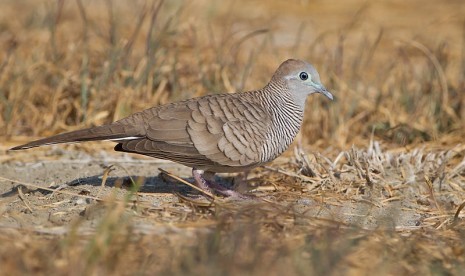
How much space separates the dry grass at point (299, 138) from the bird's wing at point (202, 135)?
421 millimetres

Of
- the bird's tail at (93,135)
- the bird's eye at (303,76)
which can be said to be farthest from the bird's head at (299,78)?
the bird's tail at (93,135)

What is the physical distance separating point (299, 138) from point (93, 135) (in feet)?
7.17

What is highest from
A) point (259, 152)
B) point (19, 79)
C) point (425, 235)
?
point (19, 79)

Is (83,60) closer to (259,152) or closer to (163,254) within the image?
(259,152)

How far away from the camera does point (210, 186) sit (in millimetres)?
5332

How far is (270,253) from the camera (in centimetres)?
359

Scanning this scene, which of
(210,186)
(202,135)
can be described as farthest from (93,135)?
(210,186)

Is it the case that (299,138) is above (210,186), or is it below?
above

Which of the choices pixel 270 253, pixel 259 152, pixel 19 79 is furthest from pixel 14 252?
pixel 19 79

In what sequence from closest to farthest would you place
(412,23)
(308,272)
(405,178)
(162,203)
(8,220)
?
(308,272) → (8,220) → (162,203) → (405,178) → (412,23)

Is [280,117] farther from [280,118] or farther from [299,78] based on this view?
[299,78]

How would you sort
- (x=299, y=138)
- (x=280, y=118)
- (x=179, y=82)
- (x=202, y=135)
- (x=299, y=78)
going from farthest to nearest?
(x=179, y=82) < (x=299, y=138) < (x=299, y=78) < (x=280, y=118) < (x=202, y=135)

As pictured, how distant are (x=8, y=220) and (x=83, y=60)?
3.00 metres

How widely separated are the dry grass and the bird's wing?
1.38 ft
